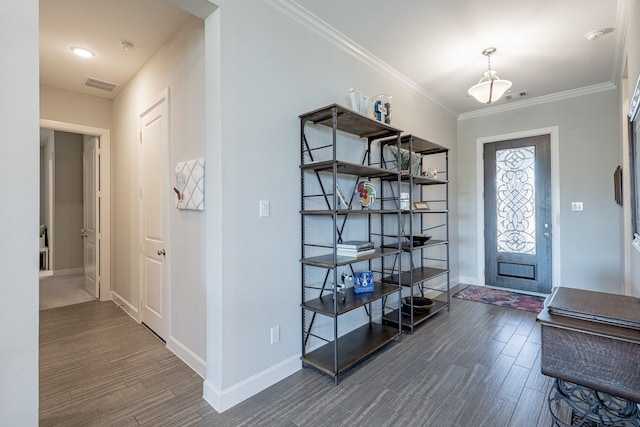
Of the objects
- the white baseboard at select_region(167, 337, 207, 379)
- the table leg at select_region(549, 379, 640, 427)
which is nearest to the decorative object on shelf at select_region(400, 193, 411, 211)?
the table leg at select_region(549, 379, 640, 427)

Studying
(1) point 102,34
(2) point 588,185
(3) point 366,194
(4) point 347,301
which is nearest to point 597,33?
(2) point 588,185

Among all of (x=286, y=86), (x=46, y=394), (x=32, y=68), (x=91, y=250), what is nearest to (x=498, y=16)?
(x=286, y=86)

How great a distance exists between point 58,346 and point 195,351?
1.46 metres

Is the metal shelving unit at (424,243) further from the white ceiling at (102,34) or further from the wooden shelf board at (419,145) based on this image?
the white ceiling at (102,34)

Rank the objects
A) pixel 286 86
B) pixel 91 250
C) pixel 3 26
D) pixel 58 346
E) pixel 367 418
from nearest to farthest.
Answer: pixel 3 26
pixel 367 418
pixel 286 86
pixel 58 346
pixel 91 250

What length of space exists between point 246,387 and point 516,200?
174 inches

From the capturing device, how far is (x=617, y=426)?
63.1 inches

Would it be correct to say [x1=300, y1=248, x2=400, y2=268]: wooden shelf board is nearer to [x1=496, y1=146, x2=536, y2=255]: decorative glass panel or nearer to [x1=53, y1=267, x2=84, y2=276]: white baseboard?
[x1=496, y1=146, x2=536, y2=255]: decorative glass panel

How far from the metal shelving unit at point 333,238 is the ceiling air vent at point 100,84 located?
2847 mm

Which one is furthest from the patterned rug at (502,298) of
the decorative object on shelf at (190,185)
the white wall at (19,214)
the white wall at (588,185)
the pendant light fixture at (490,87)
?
the white wall at (19,214)

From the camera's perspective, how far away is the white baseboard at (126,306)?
3.39m

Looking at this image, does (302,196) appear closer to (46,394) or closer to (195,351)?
(195,351)

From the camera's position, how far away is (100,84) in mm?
3652

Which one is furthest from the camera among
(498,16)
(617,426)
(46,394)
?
(498,16)
